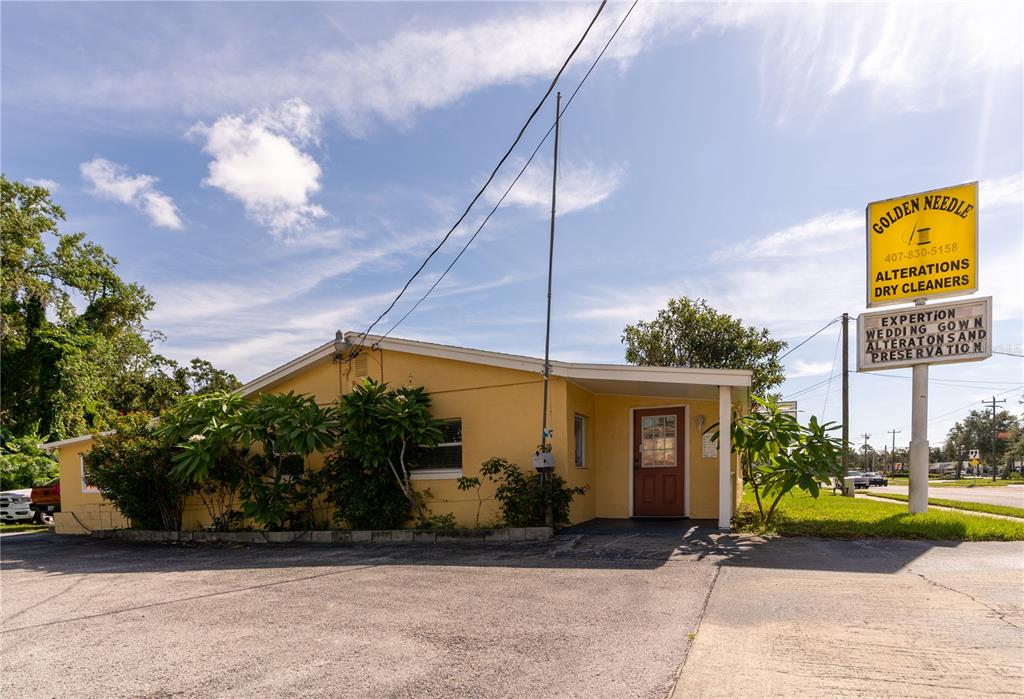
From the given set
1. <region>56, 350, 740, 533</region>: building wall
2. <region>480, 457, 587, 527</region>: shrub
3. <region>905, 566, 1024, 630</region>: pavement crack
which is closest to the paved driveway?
<region>56, 350, 740, 533</region>: building wall

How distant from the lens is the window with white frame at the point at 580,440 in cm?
1166

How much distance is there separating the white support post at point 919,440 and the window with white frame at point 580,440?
221 inches

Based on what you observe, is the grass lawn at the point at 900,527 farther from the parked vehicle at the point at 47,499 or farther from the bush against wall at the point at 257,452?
the parked vehicle at the point at 47,499

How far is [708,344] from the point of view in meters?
29.8

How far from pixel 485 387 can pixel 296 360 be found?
→ 4223 mm

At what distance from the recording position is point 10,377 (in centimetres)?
2506

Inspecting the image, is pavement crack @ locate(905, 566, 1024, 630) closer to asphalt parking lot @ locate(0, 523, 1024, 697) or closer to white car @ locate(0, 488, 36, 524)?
asphalt parking lot @ locate(0, 523, 1024, 697)

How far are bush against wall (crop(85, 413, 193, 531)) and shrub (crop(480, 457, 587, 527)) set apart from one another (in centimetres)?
631

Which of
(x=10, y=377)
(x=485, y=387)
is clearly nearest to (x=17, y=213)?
(x=10, y=377)

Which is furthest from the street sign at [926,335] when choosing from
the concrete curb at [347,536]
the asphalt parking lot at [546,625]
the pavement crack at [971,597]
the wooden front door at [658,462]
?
the concrete curb at [347,536]

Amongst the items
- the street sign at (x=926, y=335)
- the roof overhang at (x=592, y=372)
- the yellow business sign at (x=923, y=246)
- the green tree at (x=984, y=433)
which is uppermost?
the yellow business sign at (x=923, y=246)

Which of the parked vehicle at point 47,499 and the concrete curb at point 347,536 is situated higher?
the concrete curb at point 347,536

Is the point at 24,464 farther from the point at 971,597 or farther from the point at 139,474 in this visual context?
the point at 971,597

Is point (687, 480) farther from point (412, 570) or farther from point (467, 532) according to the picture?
point (412, 570)
